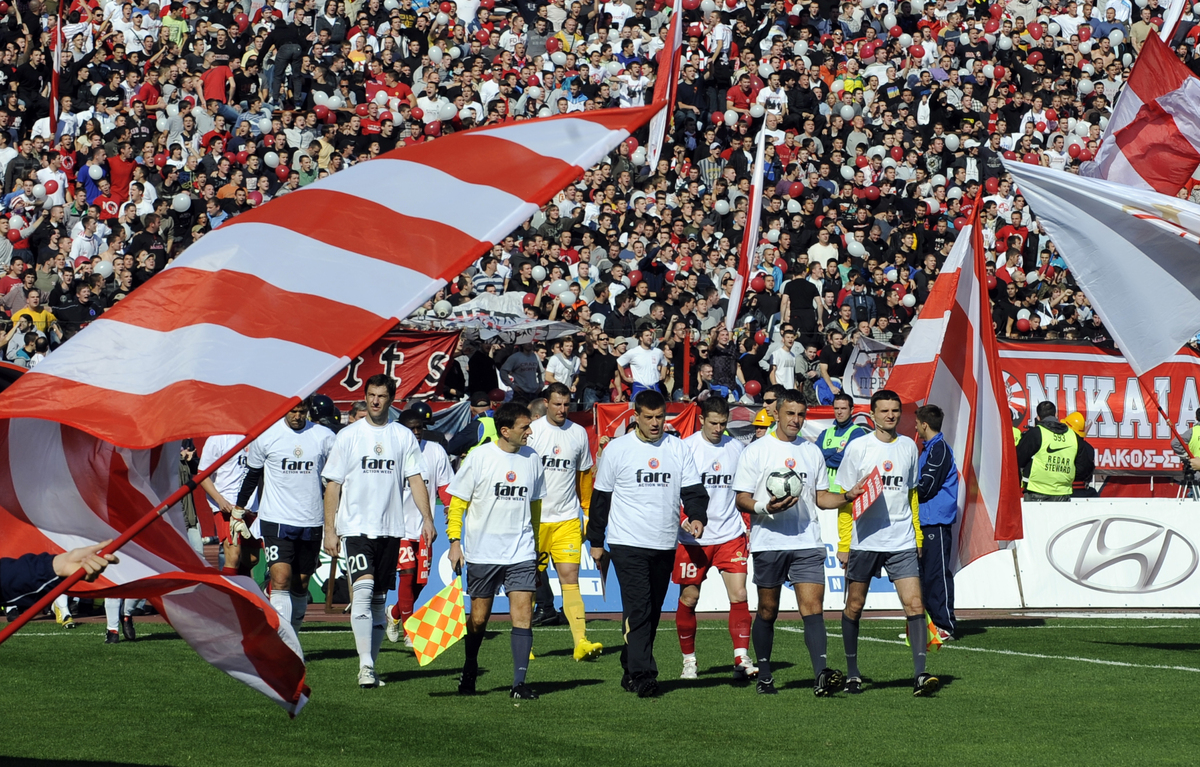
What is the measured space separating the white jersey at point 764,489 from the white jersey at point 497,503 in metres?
1.51

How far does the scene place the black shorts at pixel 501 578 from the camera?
10805 millimetres

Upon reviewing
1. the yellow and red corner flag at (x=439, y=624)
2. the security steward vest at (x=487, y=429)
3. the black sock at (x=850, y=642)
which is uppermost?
the security steward vest at (x=487, y=429)

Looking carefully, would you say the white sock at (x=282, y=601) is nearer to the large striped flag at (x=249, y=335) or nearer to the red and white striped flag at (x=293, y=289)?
the large striped flag at (x=249, y=335)

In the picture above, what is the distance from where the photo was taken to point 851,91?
2991 centimetres

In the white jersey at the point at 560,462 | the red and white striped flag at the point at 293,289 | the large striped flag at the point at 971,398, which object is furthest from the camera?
the large striped flag at the point at 971,398

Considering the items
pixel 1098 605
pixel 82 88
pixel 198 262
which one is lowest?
pixel 1098 605

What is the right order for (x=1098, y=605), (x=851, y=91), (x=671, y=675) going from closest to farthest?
(x=671, y=675), (x=1098, y=605), (x=851, y=91)

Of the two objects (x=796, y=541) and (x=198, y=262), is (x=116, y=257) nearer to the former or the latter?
(x=796, y=541)

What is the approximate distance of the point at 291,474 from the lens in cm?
1246

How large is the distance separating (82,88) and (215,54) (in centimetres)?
232

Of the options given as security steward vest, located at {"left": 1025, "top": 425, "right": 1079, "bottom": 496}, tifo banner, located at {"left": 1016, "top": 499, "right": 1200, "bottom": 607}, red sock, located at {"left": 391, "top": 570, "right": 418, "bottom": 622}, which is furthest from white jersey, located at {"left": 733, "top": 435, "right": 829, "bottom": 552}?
security steward vest, located at {"left": 1025, "top": 425, "right": 1079, "bottom": 496}

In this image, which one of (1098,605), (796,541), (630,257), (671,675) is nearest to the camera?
(796,541)

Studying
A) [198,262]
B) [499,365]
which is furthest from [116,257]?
[198,262]

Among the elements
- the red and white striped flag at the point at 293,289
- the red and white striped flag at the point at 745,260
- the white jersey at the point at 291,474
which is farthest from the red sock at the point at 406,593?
the red and white striped flag at the point at 745,260
